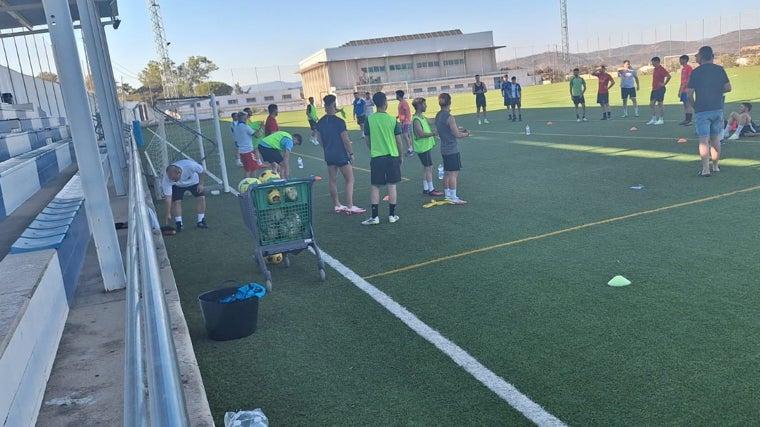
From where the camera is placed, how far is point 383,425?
3.66 m

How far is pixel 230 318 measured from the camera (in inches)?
203

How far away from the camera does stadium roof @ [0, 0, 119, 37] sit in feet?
60.9

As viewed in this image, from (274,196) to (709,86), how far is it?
7288 mm

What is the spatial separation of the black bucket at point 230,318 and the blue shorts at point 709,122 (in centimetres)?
808

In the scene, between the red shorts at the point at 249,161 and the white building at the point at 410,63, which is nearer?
the red shorts at the point at 249,161

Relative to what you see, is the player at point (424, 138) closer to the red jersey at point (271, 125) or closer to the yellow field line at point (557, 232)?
the yellow field line at point (557, 232)

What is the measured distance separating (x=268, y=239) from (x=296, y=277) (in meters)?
0.54

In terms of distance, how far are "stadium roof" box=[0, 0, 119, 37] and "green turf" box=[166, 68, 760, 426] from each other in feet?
42.6

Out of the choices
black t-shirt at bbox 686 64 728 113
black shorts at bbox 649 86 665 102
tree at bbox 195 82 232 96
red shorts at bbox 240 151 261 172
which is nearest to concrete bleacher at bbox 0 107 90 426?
red shorts at bbox 240 151 261 172

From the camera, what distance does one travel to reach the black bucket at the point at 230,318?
511 cm

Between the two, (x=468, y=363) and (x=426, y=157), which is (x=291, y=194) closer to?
(x=468, y=363)

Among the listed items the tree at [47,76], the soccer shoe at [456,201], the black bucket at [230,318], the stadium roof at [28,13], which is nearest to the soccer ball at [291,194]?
the black bucket at [230,318]

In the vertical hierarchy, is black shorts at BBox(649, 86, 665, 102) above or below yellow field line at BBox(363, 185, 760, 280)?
above

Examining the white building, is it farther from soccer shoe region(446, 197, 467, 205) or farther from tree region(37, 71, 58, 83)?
soccer shoe region(446, 197, 467, 205)
